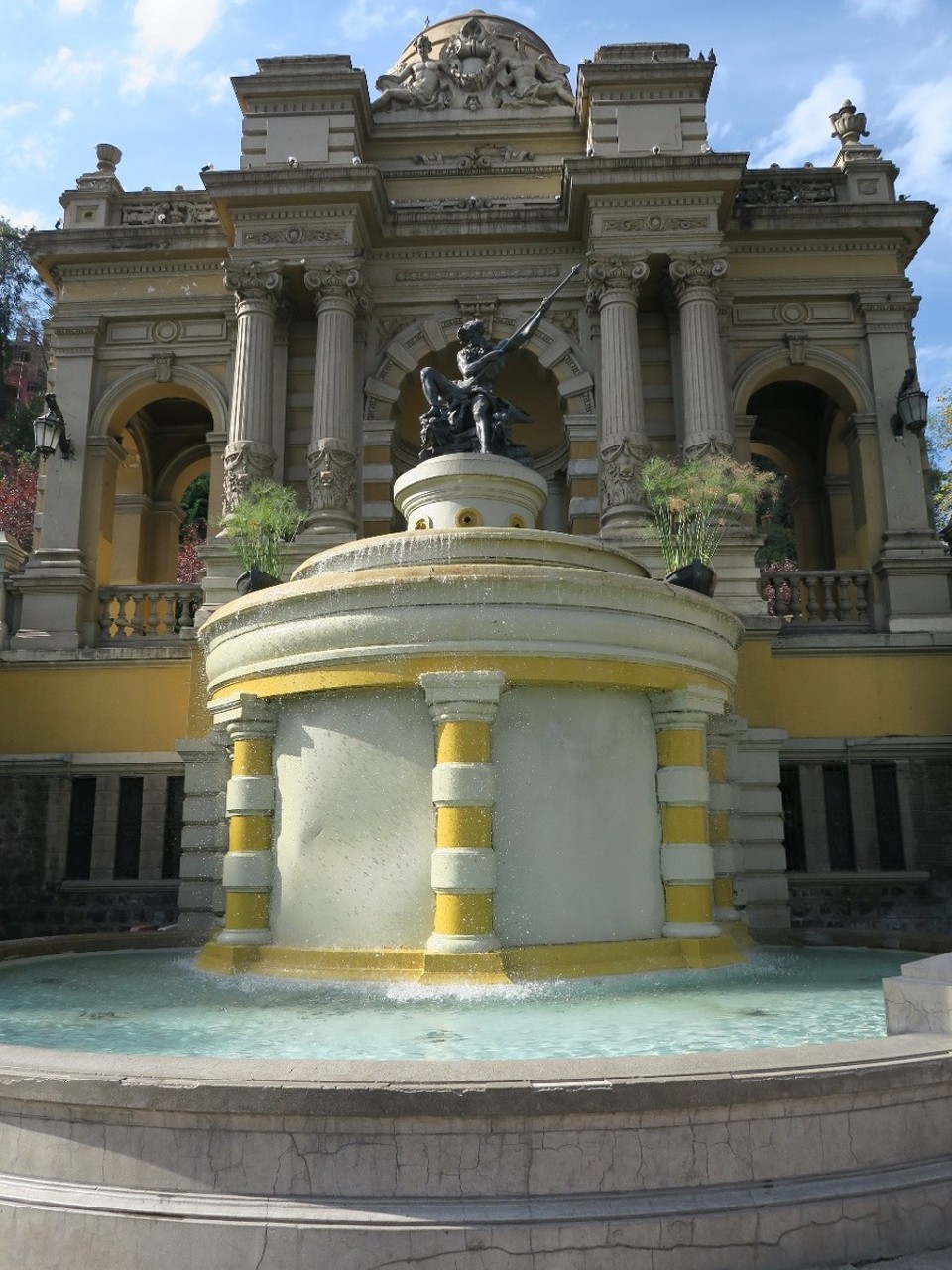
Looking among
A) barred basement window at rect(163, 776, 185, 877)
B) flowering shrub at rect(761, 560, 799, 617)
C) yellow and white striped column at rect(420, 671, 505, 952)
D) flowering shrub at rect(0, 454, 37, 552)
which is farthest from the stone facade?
flowering shrub at rect(0, 454, 37, 552)

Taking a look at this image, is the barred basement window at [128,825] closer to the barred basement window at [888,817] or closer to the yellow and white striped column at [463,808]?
the yellow and white striped column at [463,808]

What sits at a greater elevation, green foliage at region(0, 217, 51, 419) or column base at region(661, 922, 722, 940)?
green foliage at region(0, 217, 51, 419)

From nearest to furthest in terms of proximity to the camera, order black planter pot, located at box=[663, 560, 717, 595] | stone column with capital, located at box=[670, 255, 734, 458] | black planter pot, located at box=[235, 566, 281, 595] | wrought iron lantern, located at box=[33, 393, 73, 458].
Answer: black planter pot, located at box=[663, 560, 717, 595], black planter pot, located at box=[235, 566, 281, 595], stone column with capital, located at box=[670, 255, 734, 458], wrought iron lantern, located at box=[33, 393, 73, 458]

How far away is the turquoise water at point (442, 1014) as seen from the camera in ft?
21.0

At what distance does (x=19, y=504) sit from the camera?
35625 millimetres

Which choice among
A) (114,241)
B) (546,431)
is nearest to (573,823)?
(546,431)

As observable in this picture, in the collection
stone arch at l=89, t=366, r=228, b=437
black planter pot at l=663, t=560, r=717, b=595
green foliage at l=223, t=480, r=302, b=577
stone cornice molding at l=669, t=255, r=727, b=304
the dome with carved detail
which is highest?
the dome with carved detail

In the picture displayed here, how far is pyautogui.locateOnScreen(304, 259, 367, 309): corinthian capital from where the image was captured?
2041cm

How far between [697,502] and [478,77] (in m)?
13.6

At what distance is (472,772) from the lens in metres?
8.49

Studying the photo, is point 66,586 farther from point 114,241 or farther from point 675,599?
point 675,599

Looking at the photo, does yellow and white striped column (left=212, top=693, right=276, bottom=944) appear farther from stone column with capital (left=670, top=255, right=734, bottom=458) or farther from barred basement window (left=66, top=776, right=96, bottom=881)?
stone column with capital (left=670, top=255, right=734, bottom=458)

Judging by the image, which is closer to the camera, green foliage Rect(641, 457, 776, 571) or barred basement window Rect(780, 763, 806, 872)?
green foliage Rect(641, 457, 776, 571)

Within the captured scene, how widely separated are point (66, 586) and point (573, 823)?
14308mm
